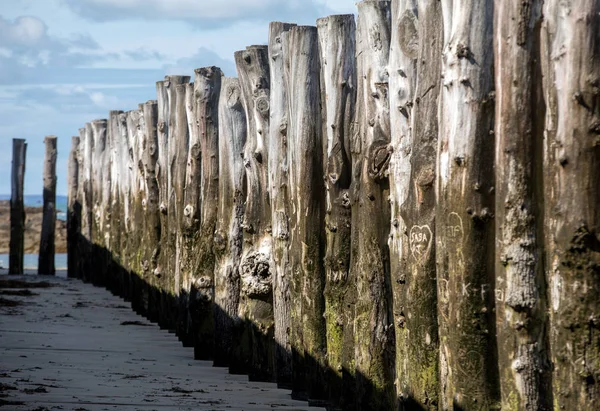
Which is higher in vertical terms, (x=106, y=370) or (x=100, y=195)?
(x=100, y=195)

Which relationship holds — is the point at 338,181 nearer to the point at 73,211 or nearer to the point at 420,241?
the point at 420,241

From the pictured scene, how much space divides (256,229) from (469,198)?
130 inches

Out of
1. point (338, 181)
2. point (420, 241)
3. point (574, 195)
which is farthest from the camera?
point (338, 181)

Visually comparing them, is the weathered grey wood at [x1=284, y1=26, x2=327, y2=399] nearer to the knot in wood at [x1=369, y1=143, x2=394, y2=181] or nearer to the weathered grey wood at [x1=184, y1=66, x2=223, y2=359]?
the knot in wood at [x1=369, y1=143, x2=394, y2=181]

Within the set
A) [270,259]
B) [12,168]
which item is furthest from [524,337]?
[12,168]

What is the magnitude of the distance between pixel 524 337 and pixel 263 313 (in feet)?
11.6

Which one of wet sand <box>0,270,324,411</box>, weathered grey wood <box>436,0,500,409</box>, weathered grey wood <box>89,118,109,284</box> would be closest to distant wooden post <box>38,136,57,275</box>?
weathered grey wood <box>89,118,109,284</box>

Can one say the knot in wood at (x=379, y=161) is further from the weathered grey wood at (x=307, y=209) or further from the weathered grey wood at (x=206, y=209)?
the weathered grey wood at (x=206, y=209)

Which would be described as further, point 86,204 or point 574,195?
point 86,204

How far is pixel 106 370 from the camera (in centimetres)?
800

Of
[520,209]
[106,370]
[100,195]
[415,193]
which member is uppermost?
[100,195]

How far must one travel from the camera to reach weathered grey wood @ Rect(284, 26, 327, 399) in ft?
21.8

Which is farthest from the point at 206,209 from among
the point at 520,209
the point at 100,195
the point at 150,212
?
the point at 100,195

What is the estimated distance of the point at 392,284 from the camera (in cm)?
541
